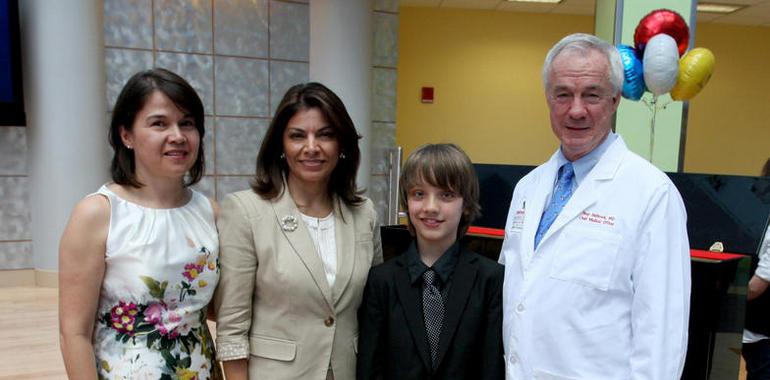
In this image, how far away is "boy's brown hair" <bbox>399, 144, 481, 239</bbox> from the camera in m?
1.58

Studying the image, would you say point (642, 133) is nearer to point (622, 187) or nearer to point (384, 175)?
point (384, 175)

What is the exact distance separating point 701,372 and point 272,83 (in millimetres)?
4985

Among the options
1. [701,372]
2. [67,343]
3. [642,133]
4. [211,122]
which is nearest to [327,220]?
[67,343]

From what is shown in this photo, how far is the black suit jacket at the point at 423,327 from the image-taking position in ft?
4.93

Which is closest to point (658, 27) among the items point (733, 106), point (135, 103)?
point (135, 103)

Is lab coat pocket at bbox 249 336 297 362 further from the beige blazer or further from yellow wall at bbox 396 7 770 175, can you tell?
yellow wall at bbox 396 7 770 175

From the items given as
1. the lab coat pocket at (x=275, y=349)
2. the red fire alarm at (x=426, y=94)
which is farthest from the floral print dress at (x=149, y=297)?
the red fire alarm at (x=426, y=94)

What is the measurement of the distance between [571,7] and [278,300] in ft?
24.7

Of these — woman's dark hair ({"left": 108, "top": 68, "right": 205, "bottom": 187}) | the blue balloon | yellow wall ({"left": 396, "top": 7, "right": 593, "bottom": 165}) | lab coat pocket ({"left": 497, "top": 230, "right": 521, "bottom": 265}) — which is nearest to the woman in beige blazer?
woman's dark hair ({"left": 108, "top": 68, "right": 205, "bottom": 187})

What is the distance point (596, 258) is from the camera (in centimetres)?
131

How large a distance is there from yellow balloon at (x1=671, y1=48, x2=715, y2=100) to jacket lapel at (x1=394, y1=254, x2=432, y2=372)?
2.73 metres

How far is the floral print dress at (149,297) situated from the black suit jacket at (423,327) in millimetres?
483

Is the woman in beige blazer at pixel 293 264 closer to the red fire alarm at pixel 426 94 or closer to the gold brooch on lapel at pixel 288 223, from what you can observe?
the gold brooch on lapel at pixel 288 223

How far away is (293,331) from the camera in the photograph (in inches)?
59.5
